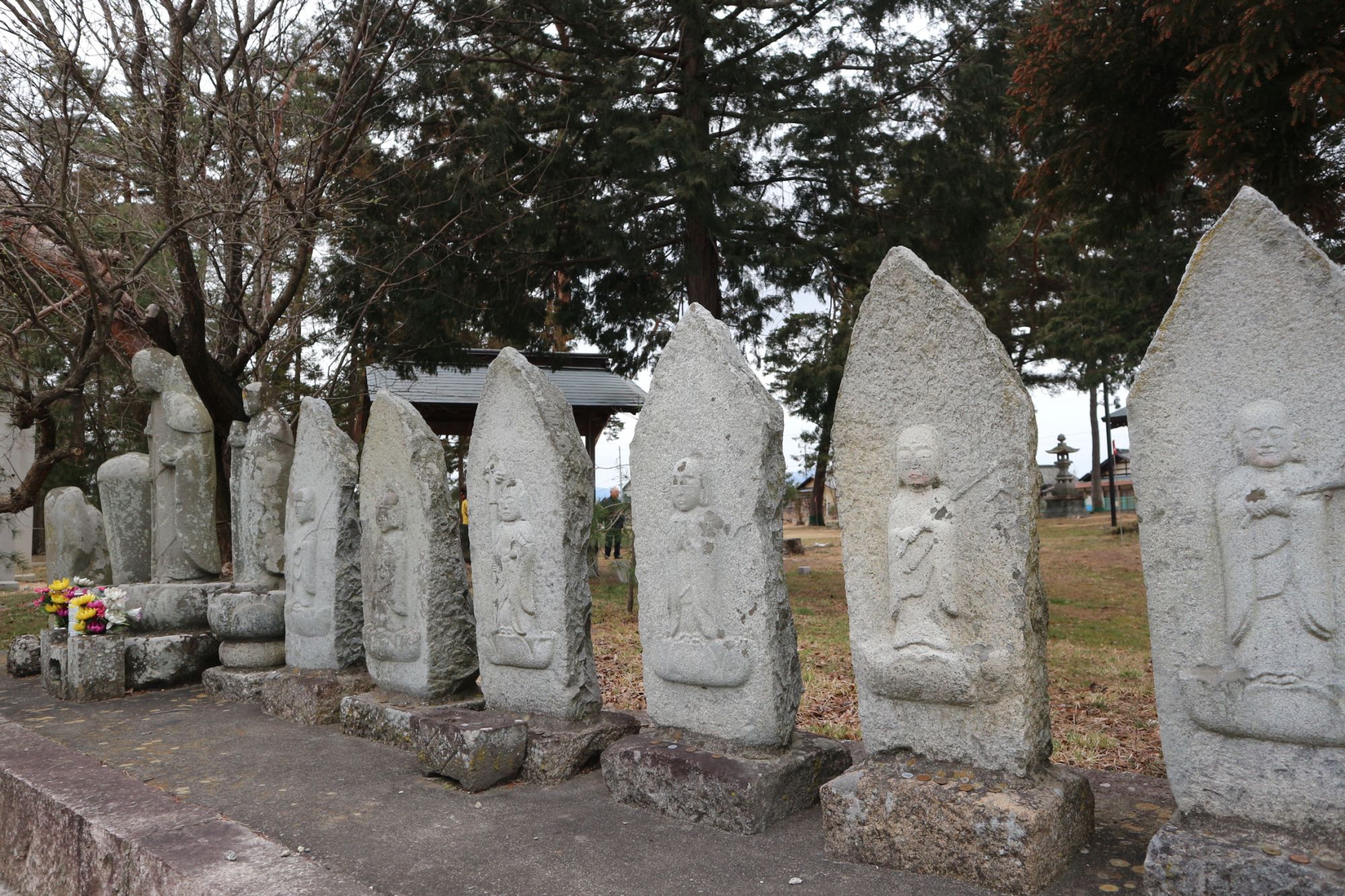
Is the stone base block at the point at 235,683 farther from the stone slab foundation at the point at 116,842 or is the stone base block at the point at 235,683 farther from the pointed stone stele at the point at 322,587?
the stone slab foundation at the point at 116,842

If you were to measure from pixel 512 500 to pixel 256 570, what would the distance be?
2.73m

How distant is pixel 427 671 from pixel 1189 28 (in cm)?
600

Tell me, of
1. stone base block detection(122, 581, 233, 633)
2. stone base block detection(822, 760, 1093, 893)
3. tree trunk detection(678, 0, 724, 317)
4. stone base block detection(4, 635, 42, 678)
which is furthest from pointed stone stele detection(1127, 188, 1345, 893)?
stone base block detection(4, 635, 42, 678)

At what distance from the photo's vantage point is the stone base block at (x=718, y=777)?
333 centimetres

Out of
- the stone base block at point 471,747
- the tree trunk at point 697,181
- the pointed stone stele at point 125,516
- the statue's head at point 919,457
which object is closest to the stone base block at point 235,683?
the pointed stone stele at point 125,516

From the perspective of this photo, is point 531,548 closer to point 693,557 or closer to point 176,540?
point 693,557

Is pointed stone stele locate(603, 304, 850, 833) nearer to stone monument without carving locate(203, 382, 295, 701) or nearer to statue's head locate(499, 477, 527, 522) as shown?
statue's head locate(499, 477, 527, 522)

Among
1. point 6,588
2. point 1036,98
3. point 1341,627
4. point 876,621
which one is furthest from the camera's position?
point 6,588

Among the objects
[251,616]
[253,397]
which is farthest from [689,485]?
[253,397]

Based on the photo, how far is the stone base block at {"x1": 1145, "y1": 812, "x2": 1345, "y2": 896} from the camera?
2.34m

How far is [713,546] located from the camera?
3.68 m

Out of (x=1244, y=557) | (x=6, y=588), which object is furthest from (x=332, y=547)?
(x=6, y=588)

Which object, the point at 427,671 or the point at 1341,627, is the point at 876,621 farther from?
the point at 427,671

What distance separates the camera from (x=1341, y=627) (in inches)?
98.7
